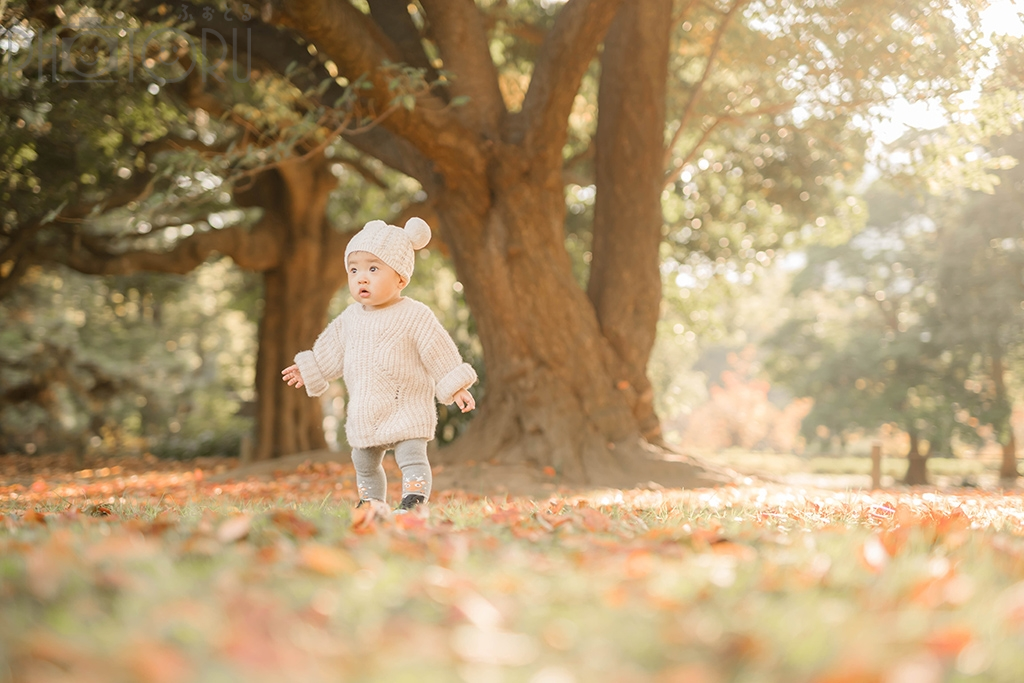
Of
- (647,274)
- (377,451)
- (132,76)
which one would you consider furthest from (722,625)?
(132,76)

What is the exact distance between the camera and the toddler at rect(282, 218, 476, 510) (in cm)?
423

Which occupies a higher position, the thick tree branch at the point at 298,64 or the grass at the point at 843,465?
the thick tree branch at the point at 298,64

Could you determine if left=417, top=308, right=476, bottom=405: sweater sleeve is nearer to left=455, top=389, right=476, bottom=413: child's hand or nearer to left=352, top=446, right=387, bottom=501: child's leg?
left=455, top=389, right=476, bottom=413: child's hand

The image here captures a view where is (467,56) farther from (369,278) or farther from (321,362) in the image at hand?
(321,362)

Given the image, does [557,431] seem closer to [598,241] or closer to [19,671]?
[598,241]

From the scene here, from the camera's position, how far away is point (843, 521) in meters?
3.59

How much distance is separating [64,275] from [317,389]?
51.0 ft

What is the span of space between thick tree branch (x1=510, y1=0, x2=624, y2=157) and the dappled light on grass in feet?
19.3

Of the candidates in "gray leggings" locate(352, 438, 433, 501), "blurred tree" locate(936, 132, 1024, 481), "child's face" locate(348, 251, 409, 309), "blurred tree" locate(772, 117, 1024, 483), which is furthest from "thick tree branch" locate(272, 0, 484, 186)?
"blurred tree" locate(936, 132, 1024, 481)

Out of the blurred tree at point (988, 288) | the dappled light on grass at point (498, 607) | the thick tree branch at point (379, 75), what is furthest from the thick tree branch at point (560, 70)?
the blurred tree at point (988, 288)

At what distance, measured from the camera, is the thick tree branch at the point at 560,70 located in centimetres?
714

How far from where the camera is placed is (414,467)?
13.8ft

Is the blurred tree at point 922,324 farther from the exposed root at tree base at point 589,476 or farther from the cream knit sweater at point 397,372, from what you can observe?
the cream knit sweater at point 397,372

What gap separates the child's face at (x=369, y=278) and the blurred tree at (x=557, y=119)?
2689mm
